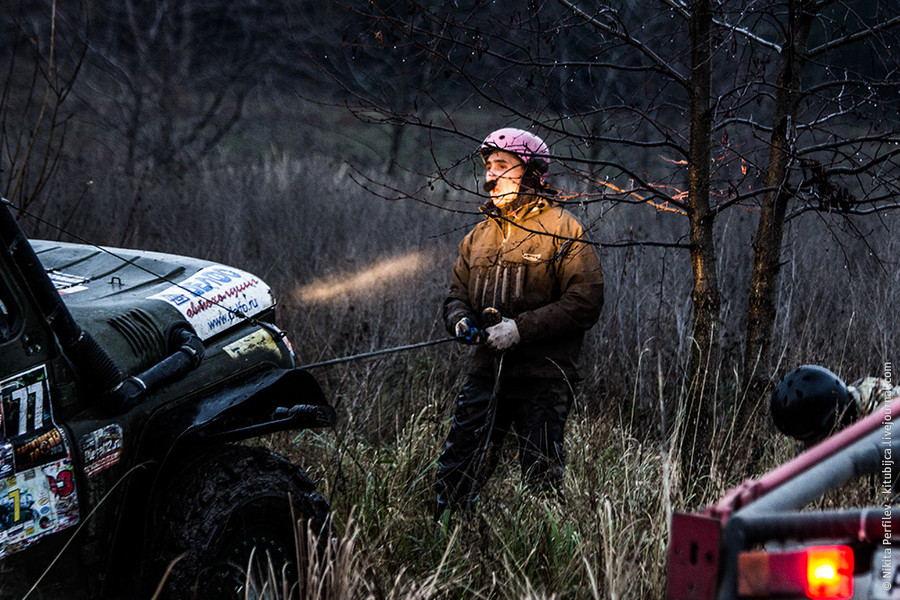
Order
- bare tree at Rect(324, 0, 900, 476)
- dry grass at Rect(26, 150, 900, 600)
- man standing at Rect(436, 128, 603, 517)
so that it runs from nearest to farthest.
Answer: dry grass at Rect(26, 150, 900, 600), bare tree at Rect(324, 0, 900, 476), man standing at Rect(436, 128, 603, 517)

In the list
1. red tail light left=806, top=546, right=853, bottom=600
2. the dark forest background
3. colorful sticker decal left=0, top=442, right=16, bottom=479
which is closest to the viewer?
red tail light left=806, top=546, right=853, bottom=600

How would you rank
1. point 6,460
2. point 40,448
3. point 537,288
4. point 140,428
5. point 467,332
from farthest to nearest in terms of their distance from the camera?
point 537,288
point 467,332
point 140,428
point 40,448
point 6,460

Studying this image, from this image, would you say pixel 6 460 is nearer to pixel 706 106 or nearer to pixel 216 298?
pixel 216 298

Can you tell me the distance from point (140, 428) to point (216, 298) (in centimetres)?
69

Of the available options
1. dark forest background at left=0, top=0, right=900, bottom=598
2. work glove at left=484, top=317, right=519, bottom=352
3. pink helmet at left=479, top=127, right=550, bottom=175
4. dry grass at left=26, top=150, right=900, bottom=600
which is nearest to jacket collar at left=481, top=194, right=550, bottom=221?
pink helmet at left=479, top=127, right=550, bottom=175

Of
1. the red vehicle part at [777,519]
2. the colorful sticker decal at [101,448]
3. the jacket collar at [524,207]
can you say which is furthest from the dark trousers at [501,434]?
the red vehicle part at [777,519]

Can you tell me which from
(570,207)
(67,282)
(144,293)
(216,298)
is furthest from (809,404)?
(570,207)

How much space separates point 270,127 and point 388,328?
14978 mm

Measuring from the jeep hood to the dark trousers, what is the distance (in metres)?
1.15

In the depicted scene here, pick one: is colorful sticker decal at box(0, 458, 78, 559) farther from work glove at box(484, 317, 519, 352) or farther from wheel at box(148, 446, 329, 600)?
work glove at box(484, 317, 519, 352)

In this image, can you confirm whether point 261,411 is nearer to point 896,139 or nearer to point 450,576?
point 450,576

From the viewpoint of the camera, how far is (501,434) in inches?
172

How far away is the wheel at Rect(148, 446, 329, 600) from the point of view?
262 cm

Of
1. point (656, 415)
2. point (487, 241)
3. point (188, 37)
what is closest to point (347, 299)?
point (656, 415)
